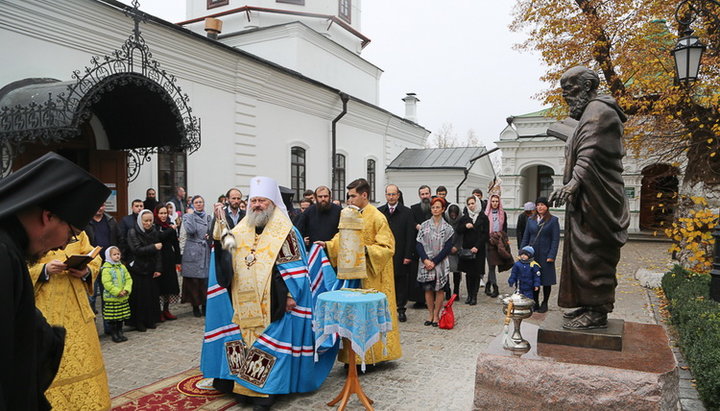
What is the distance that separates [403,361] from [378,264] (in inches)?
45.2

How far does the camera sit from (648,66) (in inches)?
398

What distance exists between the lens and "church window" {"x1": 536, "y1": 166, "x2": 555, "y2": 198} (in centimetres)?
2438

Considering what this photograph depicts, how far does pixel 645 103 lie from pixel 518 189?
13619 millimetres

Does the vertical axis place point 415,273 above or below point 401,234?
below

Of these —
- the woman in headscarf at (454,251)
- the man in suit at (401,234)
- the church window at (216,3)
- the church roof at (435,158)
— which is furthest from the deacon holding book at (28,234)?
the church roof at (435,158)

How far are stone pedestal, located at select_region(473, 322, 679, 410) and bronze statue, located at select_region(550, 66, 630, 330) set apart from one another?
1.16 ft

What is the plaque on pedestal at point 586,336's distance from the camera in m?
3.47

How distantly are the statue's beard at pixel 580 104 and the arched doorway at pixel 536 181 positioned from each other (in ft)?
70.6

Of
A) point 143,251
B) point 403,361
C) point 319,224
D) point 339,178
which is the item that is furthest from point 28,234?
point 339,178

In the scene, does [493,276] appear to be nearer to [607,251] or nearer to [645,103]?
[645,103]

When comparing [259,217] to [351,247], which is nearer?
[259,217]

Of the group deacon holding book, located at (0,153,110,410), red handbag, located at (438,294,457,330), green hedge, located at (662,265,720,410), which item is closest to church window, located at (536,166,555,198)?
green hedge, located at (662,265,720,410)

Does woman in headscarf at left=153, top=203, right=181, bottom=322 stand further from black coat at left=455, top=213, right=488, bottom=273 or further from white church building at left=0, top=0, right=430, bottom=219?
black coat at left=455, top=213, right=488, bottom=273

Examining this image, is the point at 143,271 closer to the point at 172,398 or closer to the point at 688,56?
the point at 172,398
